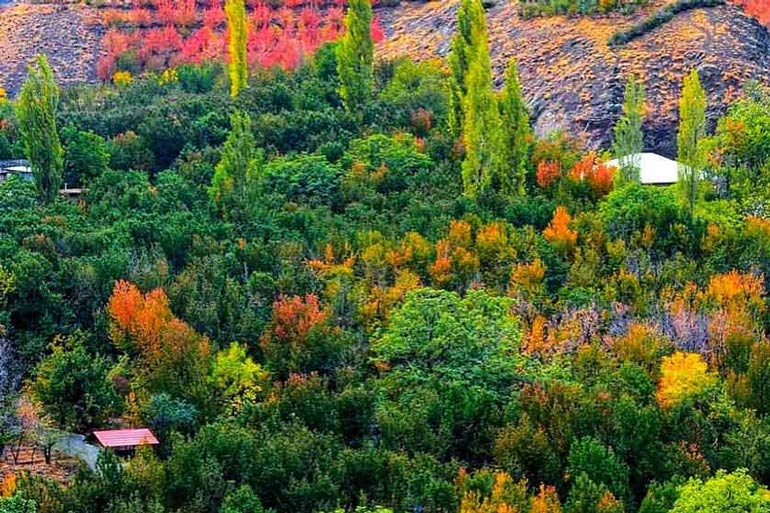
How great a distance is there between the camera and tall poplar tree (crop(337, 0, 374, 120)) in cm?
4531

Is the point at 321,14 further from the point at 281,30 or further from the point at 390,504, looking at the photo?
the point at 390,504

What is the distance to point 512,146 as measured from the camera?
125ft

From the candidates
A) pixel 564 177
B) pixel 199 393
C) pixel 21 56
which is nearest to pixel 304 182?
pixel 564 177

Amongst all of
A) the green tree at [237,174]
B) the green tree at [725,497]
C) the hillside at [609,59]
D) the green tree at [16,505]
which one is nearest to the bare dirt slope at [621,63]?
the hillside at [609,59]

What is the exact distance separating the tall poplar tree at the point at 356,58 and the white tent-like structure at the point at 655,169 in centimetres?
958

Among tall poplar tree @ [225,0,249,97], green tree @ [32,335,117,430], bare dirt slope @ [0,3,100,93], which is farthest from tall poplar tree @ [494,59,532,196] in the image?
bare dirt slope @ [0,3,100,93]

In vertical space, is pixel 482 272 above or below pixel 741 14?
below

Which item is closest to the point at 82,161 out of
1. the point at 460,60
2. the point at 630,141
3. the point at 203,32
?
the point at 460,60

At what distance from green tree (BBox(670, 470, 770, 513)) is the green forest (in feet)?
0.18

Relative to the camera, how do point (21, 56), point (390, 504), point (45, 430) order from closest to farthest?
1. point (390, 504)
2. point (45, 430)
3. point (21, 56)

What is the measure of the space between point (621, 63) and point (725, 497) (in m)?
26.3

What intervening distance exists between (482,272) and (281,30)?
29.7m

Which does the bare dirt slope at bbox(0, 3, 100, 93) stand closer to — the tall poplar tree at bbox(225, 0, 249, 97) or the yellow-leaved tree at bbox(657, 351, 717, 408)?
the tall poplar tree at bbox(225, 0, 249, 97)

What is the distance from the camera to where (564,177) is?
38.7m
